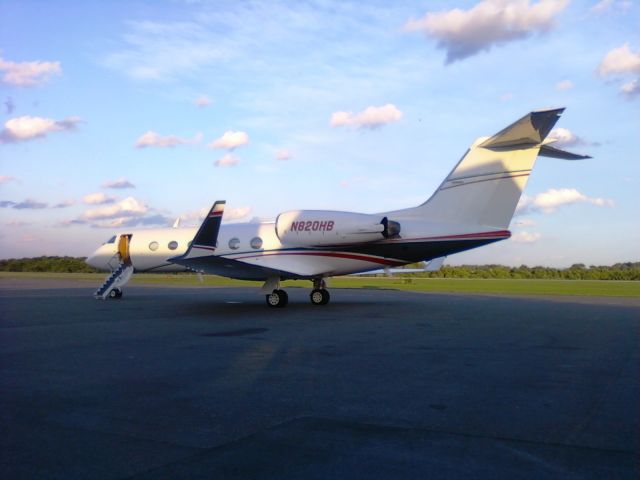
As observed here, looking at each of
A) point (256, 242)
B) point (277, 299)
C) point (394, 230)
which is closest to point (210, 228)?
point (256, 242)

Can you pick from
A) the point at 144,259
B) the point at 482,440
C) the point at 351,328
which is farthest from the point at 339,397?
the point at 144,259

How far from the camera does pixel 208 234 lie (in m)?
17.0

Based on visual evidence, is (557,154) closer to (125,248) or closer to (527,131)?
(527,131)

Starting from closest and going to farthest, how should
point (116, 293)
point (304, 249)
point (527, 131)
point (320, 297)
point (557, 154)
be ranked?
1. point (527, 131)
2. point (557, 154)
3. point (304, 249)
4. point (320, 297)
5. point (116, 293)

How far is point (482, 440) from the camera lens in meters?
5.06

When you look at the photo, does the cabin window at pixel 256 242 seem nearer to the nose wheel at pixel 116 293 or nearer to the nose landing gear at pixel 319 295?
the nose landing gear at pixel 319 295

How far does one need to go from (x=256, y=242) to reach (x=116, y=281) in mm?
7765

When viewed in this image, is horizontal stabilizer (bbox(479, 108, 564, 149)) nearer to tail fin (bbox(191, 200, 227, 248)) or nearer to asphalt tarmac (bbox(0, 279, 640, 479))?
asphalt tarmac (bbox(0, 279, 640, 479))

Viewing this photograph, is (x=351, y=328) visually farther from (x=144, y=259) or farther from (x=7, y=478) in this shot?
(x=144, y=259)

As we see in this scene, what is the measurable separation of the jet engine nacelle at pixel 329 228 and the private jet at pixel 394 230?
0.03 m

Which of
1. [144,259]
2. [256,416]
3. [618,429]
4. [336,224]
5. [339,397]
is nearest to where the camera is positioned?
[618,429]

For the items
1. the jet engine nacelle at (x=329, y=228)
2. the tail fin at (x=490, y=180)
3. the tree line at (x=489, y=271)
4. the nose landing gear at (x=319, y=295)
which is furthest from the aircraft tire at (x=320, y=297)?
the tree line at (x=489, y=271)

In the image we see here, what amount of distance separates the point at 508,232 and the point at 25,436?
A: 14646mm

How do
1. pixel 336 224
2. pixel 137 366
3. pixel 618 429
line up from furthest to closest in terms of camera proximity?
pixel 336 224 → pixel 137 366 → pixel 618 429
